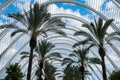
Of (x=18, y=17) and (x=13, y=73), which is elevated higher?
(x=18, y=17)

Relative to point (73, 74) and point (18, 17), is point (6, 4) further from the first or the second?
point (73, 74)

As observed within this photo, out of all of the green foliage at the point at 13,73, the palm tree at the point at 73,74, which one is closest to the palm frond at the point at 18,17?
the green foliage at the point at 13,73

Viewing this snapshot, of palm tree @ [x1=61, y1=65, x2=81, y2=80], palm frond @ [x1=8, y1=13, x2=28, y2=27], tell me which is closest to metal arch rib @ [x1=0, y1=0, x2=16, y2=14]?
palm frond @ [x1=8, y1=13, x2=28, y2=27]

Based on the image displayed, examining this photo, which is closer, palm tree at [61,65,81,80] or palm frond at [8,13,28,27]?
palm frond at [8,13,28,27]

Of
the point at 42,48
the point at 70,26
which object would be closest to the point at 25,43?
the point at 70,26

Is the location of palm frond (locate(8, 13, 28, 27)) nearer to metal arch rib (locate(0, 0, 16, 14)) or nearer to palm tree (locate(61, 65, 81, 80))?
metal arch rib (locate(0, 0, 16, 14))

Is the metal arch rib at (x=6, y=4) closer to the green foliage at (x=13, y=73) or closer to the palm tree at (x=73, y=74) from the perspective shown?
the green foliage at (x=13, y=73)

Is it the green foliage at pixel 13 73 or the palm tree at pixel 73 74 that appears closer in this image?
the green foliage at pixel 13 73

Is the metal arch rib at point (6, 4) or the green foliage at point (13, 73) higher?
the metal arch rib at point (6, 4)

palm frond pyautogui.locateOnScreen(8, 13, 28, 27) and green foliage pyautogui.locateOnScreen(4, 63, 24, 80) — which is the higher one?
palm frond pyautogui.locateOnScreen(8, 13, 28, 27)

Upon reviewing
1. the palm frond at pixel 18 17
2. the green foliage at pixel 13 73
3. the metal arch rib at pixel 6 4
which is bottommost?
the green foliage at pixel 13 73

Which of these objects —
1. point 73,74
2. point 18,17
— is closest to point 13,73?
point 18,17

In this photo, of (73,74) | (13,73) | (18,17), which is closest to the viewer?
(18,17)

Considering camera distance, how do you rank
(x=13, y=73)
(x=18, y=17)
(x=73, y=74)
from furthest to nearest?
(x=73, y=74)
(x=13, y=73)
(x=18, y=17)
